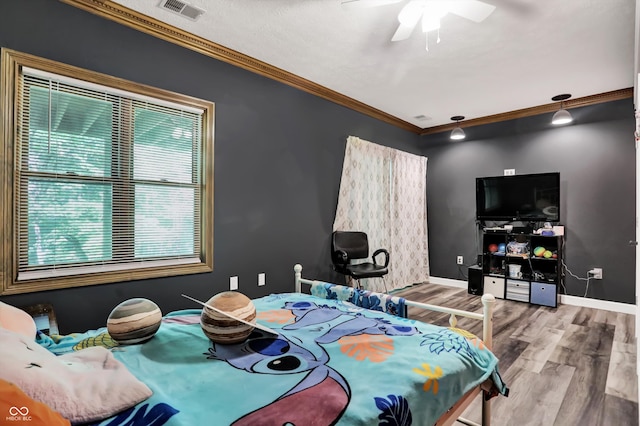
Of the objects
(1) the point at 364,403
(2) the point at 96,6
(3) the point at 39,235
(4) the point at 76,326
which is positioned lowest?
(4) the point at 76,326

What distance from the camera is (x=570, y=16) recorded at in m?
2.51

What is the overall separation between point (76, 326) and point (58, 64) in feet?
5.87

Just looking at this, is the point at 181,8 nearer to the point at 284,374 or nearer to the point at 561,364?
the point at 284,374

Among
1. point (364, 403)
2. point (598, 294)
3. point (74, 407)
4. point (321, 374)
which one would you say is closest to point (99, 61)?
point (74, 407)

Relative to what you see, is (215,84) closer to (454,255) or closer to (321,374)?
(321,374)

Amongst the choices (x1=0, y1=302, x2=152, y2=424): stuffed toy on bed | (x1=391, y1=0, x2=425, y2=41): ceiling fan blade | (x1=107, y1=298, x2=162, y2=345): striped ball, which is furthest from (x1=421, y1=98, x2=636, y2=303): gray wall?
(x1=0, y1=302, x2=152, y2=424): stuffed toy on bed

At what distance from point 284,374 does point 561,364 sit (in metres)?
2.56

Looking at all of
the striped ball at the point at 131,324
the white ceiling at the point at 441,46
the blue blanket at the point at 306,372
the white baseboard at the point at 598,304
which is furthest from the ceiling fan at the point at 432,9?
the white baseboard at the point at 598,304

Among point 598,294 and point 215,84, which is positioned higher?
point 215,84

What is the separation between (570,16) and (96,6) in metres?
3.48

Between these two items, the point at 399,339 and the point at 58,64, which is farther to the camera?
the point at 58,64

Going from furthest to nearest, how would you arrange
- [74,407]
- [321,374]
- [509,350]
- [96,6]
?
[509,350], [96,6], [321,374], [74,407]

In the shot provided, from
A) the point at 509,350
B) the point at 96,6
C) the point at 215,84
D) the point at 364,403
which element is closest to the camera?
the point at 364,403

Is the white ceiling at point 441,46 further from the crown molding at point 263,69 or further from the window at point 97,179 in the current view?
the window at point 97,179
